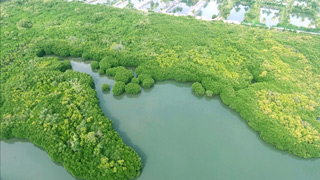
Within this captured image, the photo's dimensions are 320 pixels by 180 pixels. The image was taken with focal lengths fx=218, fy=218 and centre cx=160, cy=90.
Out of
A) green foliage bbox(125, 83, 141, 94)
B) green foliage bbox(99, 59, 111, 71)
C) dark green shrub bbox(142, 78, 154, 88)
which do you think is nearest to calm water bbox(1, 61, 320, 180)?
green foliage bbox(125, 83, 141, 94)

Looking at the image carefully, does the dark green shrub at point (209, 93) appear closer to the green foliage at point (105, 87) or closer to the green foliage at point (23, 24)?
the green foliage at point (105, 87)

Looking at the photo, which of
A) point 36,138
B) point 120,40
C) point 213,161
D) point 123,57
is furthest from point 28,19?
point 213,161

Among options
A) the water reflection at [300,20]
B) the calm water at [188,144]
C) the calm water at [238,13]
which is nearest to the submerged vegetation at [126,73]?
the calm water at [188,144]

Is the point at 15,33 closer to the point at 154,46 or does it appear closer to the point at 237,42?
the point at 154,46

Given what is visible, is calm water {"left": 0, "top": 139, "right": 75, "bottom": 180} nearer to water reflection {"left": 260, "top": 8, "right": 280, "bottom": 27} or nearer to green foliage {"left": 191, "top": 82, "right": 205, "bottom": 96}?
green foliage {"left": 191, "top": 82, "right": 205, "bottom": 96}

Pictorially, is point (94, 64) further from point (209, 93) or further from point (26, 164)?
point (209, 93)
